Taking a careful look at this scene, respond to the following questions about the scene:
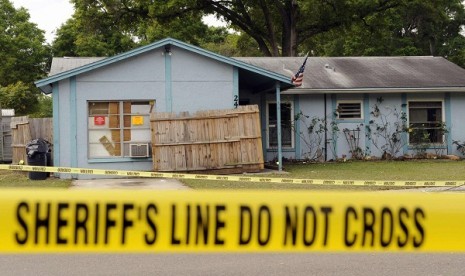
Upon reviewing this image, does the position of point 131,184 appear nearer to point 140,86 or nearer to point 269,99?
point 140,86

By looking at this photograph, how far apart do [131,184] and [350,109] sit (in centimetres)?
1029

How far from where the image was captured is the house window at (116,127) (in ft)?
55.4

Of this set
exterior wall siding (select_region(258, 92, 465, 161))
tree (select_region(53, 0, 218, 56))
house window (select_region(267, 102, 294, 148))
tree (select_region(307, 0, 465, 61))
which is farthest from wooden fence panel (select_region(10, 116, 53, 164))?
tree (select_region(307, 0, 465, 61))

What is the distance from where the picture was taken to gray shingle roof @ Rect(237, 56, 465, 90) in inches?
868

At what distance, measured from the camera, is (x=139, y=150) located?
17.0m

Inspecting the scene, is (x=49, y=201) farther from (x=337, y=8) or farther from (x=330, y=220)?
(x=337, y=8)

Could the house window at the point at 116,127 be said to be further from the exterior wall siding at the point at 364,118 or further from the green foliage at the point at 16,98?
the green foliage at the point at 16,98

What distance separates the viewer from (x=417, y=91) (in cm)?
2206

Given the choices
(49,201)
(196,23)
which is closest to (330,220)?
(49,201)

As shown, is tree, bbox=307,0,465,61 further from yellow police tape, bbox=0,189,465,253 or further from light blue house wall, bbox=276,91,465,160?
yellow police tape, bbox=0,189,465,253

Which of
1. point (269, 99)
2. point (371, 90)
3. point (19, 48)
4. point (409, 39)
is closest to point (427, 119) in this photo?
point (371, 90)

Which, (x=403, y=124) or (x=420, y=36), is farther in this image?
(x=420, y=36)

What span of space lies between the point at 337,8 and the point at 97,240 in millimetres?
35387

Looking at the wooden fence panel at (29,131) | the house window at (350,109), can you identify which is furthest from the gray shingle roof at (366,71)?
the wooden fence panel at (29,131)
